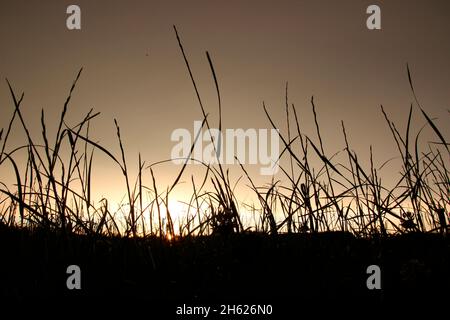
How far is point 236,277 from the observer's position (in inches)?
52.1

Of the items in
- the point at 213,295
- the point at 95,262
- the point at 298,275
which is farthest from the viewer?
the point at 95,262

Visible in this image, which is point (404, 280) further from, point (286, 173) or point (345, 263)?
point (286, 173)

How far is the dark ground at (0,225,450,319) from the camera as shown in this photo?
112 cm

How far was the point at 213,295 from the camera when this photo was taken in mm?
1211

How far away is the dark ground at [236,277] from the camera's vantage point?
1.12 m
